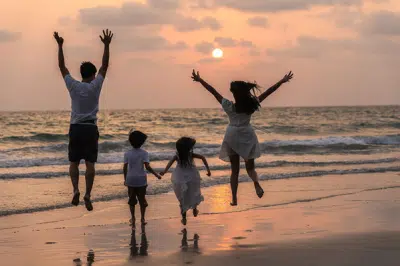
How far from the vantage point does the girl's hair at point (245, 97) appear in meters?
10.4

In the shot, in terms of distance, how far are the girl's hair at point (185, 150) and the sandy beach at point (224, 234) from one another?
99 cm

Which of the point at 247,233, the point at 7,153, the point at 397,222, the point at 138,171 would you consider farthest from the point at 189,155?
the point at 7,153

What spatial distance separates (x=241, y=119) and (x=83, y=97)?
9.07ft

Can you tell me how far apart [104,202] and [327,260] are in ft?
23.2

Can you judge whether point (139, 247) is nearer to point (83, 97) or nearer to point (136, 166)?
point (83, 97)

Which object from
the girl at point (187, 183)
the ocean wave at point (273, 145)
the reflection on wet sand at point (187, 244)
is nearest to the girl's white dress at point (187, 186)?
the girl at point (187, 183)

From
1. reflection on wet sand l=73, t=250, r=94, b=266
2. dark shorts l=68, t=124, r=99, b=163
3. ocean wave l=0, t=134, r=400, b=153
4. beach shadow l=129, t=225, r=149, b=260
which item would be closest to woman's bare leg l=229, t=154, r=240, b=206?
beach shadow l=129, t=225, r=149, b=260

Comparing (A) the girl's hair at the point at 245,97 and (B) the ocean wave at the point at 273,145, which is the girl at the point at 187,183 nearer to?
(A) the girl's hair at the point at 245,97

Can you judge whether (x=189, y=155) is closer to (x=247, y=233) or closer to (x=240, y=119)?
(x=240, y=119)

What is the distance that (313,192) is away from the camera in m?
15.6

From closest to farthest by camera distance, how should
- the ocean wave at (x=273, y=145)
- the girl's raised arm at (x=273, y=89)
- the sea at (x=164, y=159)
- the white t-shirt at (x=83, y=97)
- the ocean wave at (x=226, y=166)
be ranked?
the white t-shirt at (x=83, y=97) → the girl's raised arm at (x=273, y=89) → the sea at (x=164, y=159) → the ocean wave at (x=226, y=166) → the ocean wave at (x=273, y=145)

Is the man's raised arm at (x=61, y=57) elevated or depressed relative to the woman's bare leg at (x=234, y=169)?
elevated

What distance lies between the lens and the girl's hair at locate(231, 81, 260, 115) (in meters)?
10.4

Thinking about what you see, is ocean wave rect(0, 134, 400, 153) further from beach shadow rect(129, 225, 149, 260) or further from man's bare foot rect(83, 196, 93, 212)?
man's bare foot rect(83, 196, 93, 212)
